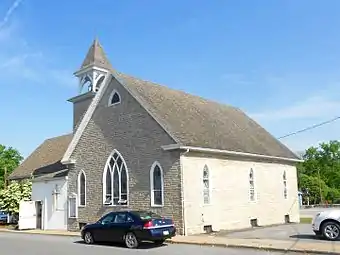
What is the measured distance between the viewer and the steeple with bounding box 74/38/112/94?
1280 inches

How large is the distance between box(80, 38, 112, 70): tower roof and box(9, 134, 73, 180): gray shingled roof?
875cm

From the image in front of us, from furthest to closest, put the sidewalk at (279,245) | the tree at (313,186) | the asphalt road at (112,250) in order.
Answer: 1. the tree at (313,186)
2. the asphalt road at (112,250)
3. the sidewalk at (279,245)

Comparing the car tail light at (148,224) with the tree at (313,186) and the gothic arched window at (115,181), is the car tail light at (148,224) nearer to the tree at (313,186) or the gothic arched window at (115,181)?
the gothic arched window at (115,181)

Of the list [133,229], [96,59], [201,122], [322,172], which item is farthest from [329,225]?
[322,172]

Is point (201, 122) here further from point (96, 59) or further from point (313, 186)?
point (313, 186)

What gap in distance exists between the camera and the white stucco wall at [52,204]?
2870cm

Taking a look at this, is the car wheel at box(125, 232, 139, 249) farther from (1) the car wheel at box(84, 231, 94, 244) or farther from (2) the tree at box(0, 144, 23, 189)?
(2) the tree at box(0, 144, 23, 189)

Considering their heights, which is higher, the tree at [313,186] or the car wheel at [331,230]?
the tree at [313,186]

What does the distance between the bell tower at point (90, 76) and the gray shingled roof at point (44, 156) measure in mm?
5397

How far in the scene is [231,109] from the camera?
34.7 metres

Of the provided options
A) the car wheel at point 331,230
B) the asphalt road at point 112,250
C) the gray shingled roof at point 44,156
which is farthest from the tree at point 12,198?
the car wheel at point 331,230

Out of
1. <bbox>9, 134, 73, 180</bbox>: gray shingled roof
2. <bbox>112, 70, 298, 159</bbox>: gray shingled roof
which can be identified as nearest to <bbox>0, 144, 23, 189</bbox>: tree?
<bbox>9, 134, 73, 180</bbox>: gray shingled roof

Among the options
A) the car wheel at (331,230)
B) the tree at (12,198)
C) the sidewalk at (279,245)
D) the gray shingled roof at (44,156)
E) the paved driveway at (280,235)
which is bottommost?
the paved driveway at (280,235)

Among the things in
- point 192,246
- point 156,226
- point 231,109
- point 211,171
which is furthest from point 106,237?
point 231,109
